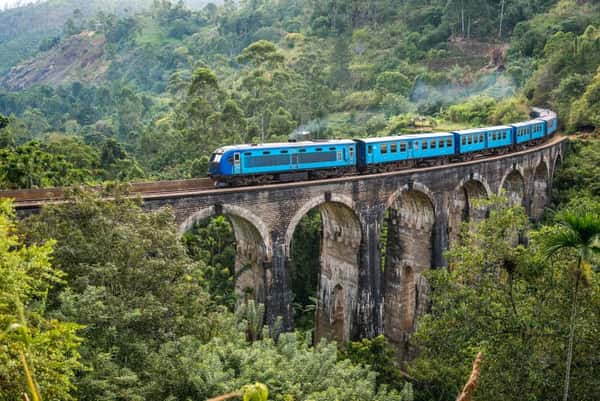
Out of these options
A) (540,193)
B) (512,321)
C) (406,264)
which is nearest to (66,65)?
(540,193)

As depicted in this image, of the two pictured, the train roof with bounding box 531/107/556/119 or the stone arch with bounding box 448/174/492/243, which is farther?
the train roof with bounding box 531/107/556/119

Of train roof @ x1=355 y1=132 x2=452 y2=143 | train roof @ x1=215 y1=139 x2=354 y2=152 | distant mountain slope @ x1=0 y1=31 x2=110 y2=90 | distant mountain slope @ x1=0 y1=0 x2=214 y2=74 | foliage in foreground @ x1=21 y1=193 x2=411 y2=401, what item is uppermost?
distant mountain slope @ x1=0 y1=0 x2=214 y2=74

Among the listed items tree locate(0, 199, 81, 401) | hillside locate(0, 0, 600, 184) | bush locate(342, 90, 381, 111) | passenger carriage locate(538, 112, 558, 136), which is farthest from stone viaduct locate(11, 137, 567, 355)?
bush locate(342, 90, 381, 111)

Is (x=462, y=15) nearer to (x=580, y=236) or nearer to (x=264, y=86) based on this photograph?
(x=264, y=86)

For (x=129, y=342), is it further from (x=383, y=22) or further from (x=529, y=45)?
(x=383, y=22)

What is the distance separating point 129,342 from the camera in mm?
11922

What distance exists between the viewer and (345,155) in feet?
79.4

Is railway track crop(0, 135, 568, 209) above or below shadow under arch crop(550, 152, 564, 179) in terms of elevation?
above

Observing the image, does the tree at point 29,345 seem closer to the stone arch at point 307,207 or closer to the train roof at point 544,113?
the stone arch at point 307,207

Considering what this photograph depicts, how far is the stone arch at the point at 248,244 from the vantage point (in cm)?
1862

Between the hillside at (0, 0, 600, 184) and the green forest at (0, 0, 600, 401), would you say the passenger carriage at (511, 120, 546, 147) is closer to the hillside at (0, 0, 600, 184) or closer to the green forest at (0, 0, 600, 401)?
the green forest at (0, 0, 600, 401)

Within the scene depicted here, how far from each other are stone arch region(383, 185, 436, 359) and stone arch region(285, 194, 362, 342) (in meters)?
2.90

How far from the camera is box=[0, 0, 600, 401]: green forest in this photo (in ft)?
36.6

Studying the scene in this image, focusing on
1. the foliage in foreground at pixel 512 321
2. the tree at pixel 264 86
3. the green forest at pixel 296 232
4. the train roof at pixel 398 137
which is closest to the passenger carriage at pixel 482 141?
the train roof at pixel 398 137
